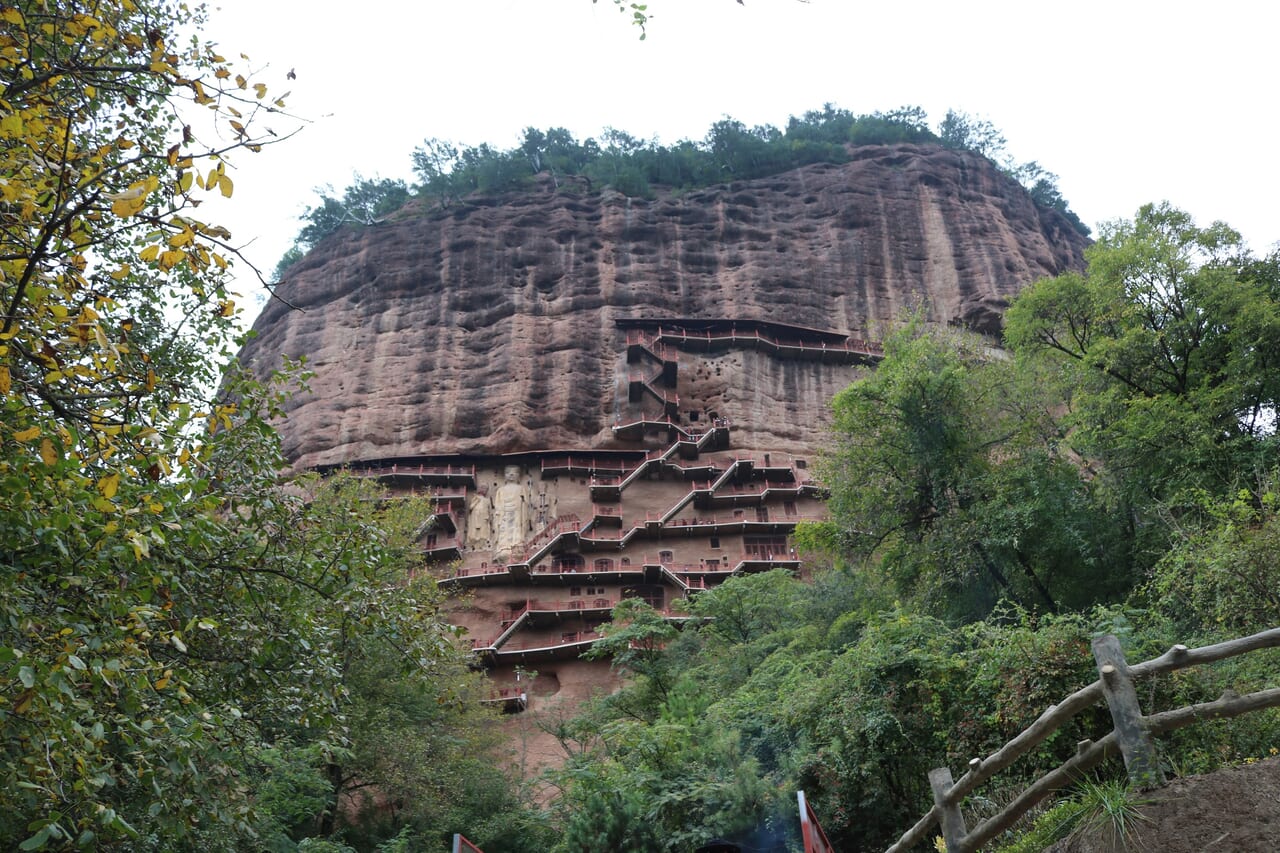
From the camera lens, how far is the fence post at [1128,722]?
4.92 m

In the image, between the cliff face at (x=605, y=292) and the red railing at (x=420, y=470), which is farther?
the cliff face at (x=605, y=292)

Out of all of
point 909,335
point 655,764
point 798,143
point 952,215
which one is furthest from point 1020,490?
point 798,143

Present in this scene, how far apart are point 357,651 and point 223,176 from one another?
6.46m

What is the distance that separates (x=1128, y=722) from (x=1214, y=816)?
0.58m

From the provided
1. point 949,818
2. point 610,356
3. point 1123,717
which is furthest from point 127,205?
point 610,356

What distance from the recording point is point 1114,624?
34.3ft

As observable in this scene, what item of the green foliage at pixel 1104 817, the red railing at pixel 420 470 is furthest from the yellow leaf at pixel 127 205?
the red railing at pixel 420 470

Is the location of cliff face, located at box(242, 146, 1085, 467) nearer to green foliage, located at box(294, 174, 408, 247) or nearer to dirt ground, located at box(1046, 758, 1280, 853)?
green foliage, located at box(294, 174, 408, 247)

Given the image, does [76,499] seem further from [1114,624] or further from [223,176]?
[1114,624]

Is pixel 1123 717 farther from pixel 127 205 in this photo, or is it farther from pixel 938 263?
pixel 938 263

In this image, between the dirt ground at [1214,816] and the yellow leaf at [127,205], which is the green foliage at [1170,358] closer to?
the dirt ground at [1214,816]

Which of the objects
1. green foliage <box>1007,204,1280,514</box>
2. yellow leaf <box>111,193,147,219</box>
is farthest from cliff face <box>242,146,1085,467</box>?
yellow leaf <box>111,193,147,219</box>

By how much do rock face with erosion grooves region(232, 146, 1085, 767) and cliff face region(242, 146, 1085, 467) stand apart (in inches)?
4.4

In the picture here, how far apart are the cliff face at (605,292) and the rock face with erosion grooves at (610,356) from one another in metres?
0.11
